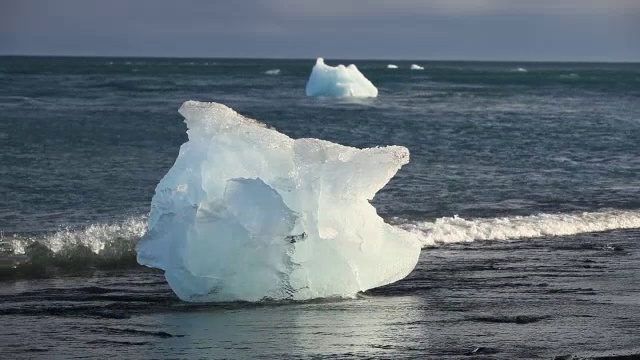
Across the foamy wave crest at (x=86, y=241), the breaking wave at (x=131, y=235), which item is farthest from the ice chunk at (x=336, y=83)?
the foamy wave crest at (x=86, y=241)

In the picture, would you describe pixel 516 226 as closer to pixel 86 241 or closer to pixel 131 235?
pixel 131 235

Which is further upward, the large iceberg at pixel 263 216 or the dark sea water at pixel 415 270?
the large iceberg at pixel 263 216

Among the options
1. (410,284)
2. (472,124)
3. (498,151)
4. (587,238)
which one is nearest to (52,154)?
(498,151)

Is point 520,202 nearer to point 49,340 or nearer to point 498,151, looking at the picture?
point 498,151

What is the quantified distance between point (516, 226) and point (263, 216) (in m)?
6.76

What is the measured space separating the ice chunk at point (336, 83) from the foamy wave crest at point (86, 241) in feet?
137

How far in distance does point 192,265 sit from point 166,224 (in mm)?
494

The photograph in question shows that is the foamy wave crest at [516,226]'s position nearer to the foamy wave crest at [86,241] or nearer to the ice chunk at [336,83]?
the foamy wave crest at [86,241]

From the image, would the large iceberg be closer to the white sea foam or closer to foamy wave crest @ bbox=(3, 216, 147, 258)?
foamy wave crest @ bbox=(3, 216, 147, 258)

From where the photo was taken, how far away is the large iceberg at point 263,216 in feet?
31.9

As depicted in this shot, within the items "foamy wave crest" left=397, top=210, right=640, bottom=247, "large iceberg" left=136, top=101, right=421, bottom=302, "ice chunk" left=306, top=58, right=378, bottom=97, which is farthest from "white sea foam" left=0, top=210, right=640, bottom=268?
"ice chunk" left=306, top=58, right=378, bottom=97

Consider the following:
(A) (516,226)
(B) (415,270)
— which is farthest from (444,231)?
(B) (415,270)

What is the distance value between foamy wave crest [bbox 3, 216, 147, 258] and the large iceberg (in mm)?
3175

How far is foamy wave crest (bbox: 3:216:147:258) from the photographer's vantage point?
12953 millimetres
